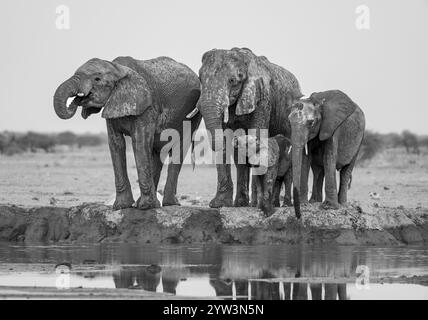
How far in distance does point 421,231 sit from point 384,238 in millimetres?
928

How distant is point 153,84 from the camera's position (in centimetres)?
2531

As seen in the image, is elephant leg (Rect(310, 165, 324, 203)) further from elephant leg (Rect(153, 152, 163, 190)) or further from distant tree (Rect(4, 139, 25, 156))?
distant tree (Rect(4, 139, 25, 156))

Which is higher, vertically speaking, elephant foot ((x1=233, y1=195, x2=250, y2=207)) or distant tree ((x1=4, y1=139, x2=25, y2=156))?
elephant foot ((x1=233, y1=195, x2=250, y2=207))

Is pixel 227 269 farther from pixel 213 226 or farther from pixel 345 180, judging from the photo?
pixel 345 180

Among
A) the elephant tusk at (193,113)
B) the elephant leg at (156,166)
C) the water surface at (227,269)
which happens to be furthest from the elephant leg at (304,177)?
the elephant leg at (156,166)

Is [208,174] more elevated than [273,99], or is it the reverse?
[273,99]

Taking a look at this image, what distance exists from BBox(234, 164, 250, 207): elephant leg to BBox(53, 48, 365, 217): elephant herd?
17 millimetres

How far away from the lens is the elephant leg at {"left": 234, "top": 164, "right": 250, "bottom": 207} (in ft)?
81.9

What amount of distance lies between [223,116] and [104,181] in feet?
55.6

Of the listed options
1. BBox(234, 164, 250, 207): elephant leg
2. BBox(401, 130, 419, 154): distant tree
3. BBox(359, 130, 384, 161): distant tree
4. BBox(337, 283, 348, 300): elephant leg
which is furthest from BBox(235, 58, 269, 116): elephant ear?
BBox(401, 130, 419, 154): distant tree

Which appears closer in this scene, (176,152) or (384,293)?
(384,293)

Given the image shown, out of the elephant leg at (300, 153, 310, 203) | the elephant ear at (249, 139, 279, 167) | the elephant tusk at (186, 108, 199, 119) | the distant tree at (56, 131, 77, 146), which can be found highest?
the elephant tusk at (186, 108, 199, 119)
